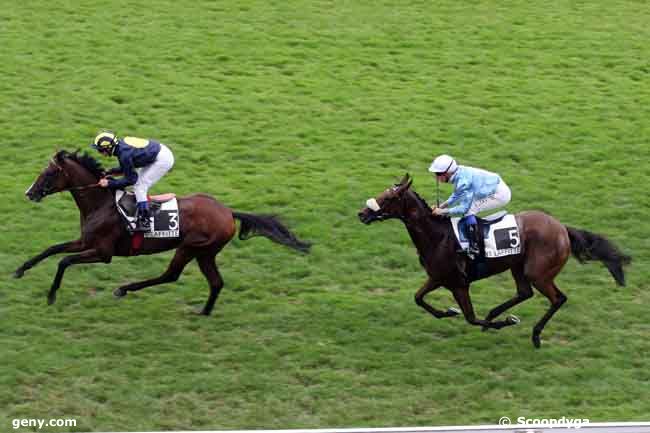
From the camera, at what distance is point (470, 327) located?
444 inches

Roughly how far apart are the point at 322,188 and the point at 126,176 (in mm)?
4112

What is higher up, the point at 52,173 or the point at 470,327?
the point at 52,173

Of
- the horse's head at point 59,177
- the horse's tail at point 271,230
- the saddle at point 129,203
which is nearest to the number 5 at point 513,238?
the horse's tail at point 271,230

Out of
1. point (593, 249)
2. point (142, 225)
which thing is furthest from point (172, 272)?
point (593, 249)

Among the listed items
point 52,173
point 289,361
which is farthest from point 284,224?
point 52,173

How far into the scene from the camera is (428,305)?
35.6 feet

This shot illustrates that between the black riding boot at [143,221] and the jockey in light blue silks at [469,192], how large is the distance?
109 inches

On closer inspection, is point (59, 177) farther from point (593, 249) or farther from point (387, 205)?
point (593, 249)

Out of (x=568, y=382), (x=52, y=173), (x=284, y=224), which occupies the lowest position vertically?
(x=568, y=382)

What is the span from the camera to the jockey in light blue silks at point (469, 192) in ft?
34.2

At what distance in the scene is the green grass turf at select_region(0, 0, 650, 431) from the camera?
996 centimetres

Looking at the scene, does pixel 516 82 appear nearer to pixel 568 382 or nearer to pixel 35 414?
pixel 568 382

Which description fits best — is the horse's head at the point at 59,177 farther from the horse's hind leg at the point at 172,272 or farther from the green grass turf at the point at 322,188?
the green grass turf at the point at 322,188

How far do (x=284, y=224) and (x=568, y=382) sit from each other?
3297mm
